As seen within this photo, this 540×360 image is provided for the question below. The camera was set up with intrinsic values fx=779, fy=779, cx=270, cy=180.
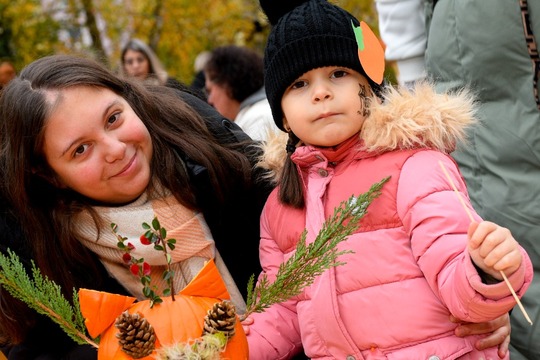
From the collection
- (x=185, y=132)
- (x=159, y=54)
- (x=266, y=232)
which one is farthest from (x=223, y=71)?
(x=159, y=54)

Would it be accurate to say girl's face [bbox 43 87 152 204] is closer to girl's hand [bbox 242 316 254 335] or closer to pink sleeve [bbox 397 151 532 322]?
girl's hand [bbox 242 316 254 335]

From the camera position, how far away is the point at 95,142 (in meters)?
2.21

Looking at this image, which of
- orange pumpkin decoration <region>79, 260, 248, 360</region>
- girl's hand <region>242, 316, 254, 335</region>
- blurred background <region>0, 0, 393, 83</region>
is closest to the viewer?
orange pumpkin decoration <region>79, 260, 248, 360</region>

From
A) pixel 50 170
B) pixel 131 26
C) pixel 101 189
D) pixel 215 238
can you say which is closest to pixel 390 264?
pixel 215 238

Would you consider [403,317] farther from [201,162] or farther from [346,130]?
[201,162]

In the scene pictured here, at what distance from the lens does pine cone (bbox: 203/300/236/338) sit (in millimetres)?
1742

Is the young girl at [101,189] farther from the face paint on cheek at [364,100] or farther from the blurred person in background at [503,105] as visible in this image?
the blurred person in background at [503,105]

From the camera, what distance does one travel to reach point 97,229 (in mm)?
2359

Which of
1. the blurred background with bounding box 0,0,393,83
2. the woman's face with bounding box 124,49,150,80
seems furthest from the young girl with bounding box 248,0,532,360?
the blurred background with bounding box 0,0,393,83

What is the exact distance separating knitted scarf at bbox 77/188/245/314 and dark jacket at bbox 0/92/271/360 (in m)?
0.07

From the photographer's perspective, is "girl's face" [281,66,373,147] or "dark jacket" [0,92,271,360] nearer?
"girl's face" [281,66,373,147]

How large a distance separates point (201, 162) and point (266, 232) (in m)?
0.36

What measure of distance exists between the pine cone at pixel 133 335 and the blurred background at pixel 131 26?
8402mm

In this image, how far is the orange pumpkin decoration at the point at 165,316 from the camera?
1783 mm
